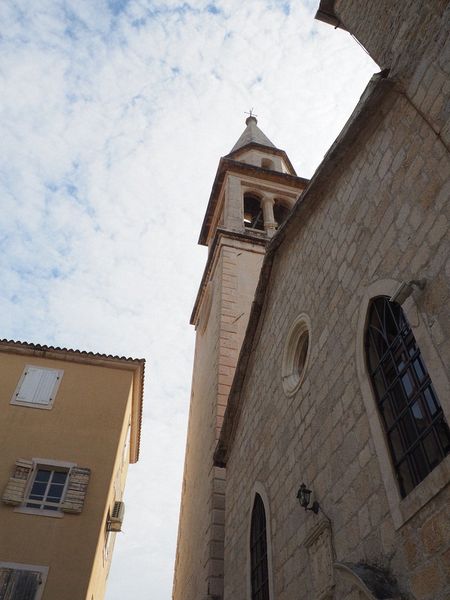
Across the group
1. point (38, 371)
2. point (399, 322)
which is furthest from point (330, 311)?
point (38, 371)

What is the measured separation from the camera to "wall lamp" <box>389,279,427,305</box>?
4.29 metres

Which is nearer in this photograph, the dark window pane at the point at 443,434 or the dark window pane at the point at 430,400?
the dark window pane at the point at 443,434

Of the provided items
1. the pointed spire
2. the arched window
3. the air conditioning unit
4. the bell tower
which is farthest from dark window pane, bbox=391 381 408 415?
the pointed spire

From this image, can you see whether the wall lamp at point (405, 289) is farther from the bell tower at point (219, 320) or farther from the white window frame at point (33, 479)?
the white window frame at point (33, 479)

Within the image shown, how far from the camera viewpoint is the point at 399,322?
473 centimetres

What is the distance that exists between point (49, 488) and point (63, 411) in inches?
68.7

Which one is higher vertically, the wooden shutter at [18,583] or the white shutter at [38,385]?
the white shutter at [38,385]

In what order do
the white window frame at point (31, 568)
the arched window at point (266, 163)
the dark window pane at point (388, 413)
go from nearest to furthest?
the dark window pane at point (388, 413), the white window frame at point (31, 568), the arched window at point (266, 163)

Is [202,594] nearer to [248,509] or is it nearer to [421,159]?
[248,509]

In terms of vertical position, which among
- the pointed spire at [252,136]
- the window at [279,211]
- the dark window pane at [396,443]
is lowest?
the dark window pane at [396,443]

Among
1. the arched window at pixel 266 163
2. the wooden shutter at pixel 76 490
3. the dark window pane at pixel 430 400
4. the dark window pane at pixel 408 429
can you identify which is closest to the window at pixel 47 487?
the wooden shutter at pixel 76 490

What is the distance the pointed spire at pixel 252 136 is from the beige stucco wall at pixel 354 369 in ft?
53.7

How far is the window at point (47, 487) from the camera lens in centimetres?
994

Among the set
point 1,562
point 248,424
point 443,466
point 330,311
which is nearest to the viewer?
point 443,466
